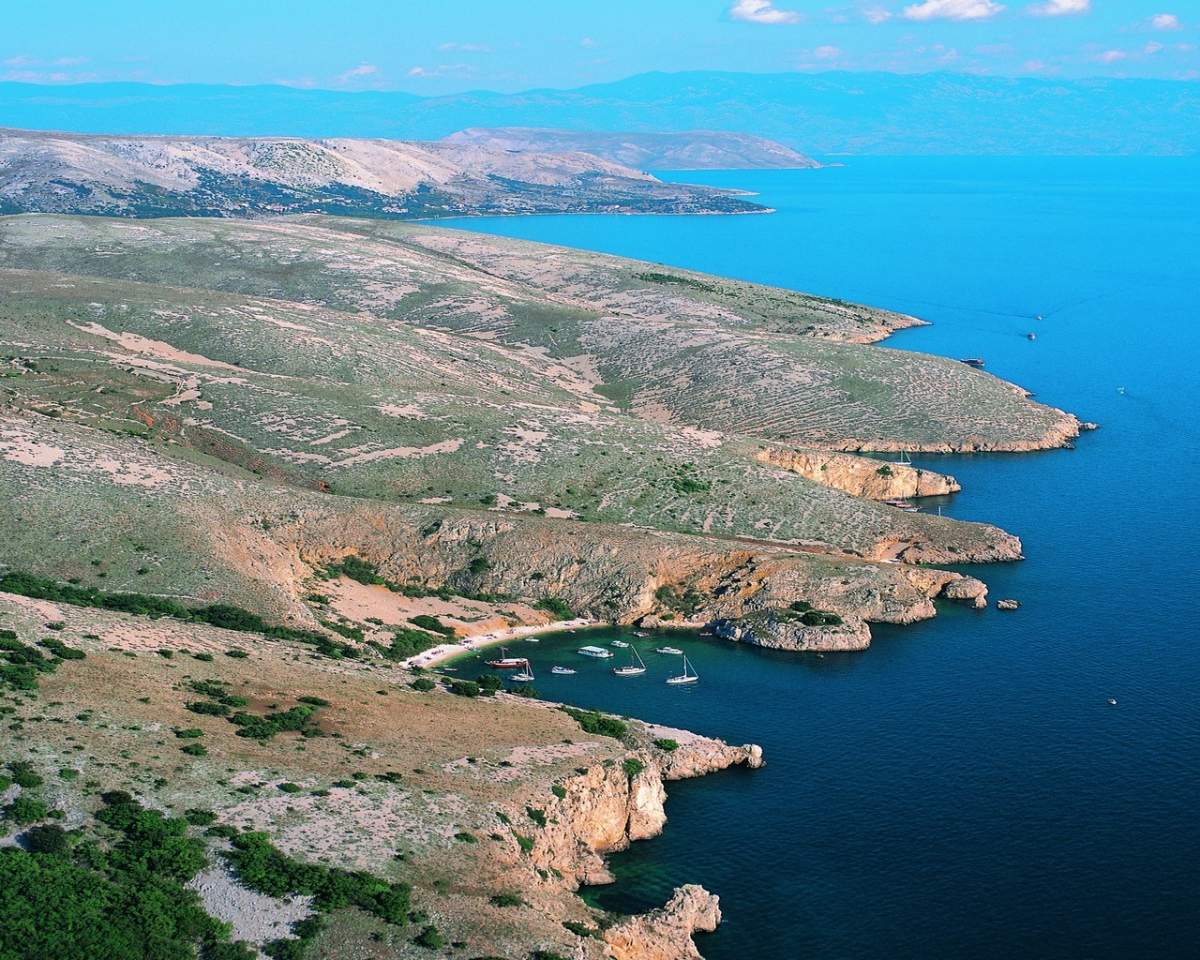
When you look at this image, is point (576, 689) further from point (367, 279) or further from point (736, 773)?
point (367, 279)

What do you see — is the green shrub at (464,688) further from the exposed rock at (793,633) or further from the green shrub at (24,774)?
the green shrub at (24,774)

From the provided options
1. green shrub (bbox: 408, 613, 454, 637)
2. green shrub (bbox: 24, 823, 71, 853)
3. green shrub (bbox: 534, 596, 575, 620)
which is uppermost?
green shrub (bbox: 24, 823, 71, 853)

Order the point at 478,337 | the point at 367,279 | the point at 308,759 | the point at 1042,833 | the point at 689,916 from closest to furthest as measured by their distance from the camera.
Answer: the point at 689,916
the point at 308,759
the point at 1042,833
the point at 478,337
the point at 367,279

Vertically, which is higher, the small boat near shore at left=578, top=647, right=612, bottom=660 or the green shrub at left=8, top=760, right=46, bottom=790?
the green shrub at left=8, top=760, right=46, bottom=790

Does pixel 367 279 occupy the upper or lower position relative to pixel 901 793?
upper

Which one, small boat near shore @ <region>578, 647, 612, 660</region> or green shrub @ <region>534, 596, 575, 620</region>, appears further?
green shrub @ <region>534, 596, 575, 620</region>

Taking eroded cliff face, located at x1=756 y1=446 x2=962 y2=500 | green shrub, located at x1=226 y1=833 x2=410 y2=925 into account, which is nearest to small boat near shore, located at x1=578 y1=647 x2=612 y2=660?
green shrub, located at x1=226 y1=833 x2=410 y2=925

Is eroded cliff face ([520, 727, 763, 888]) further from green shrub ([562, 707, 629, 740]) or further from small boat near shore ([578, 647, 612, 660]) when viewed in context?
small boat near shore ([578, 647, 612, 660])

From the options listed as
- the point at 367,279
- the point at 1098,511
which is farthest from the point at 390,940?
the point at 367,279
